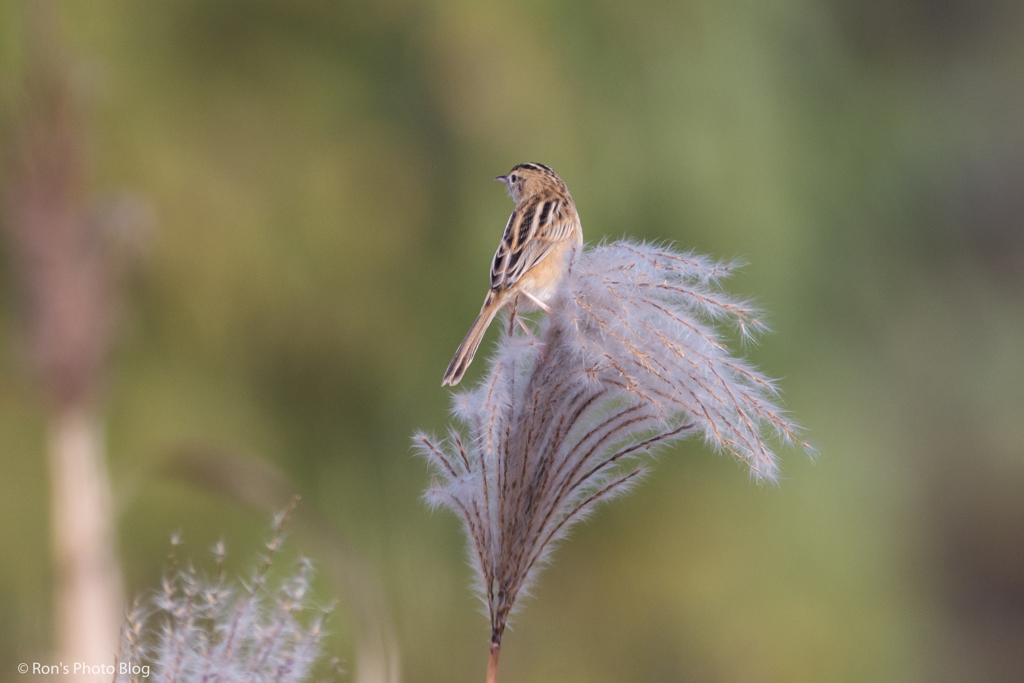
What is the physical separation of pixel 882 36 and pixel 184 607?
16.9 feet

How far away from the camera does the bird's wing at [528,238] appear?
137cm

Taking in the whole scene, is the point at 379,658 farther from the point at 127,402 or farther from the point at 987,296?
the point at 987,296

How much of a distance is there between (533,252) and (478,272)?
301 cm

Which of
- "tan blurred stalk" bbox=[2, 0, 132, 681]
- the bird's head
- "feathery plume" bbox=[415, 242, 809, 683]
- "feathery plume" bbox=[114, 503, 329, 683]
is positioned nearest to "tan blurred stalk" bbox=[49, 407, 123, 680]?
"tan blurred stalk" bbox=[2, 0, 132, 681]

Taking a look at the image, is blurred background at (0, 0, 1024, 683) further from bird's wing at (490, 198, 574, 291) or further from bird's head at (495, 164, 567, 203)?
bird's wing at (490, 198, 574, 291)

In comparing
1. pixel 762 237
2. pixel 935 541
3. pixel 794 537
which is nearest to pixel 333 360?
pixel 762 237

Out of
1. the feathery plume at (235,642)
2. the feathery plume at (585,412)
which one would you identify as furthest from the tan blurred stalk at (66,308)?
the feathery plume at (585,412)

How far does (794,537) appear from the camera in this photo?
462 cm

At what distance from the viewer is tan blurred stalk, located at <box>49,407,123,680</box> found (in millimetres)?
2537

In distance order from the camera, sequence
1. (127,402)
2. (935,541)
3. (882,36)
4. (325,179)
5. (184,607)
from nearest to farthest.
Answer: (184,607)
(127,402)
(325,179)
(882,36)
(935,541)

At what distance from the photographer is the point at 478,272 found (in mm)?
4402

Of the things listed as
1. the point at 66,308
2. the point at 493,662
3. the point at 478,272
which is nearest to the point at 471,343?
the point at 493,662

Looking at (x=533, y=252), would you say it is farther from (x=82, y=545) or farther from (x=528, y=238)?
(x=82, y=545)

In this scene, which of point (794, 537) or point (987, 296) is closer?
point (794, 537)
